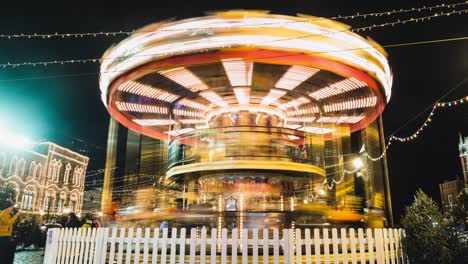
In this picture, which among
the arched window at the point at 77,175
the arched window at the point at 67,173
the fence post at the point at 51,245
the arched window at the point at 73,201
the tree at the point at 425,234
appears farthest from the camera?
the arched window at the point at 77,175

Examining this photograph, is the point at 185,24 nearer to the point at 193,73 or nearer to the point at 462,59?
the point at 193,73

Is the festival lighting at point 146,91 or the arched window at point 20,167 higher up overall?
the arched window at point 20,167

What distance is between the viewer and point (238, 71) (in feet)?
32.8

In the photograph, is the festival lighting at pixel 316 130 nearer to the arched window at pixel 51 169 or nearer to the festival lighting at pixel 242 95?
the festival lighting at pixel 242 95

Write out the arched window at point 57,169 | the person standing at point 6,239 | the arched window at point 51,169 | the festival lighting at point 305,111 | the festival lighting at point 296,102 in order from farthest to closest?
the arched window at point 57,169 < the arched window at point 51,169 < the festival lighting at point 305,111 < the festival lighting at point 296,102 < the person standing at point 6,239

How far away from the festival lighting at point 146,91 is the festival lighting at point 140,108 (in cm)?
81

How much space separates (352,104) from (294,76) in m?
3.71

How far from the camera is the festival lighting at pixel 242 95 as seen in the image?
1177cm

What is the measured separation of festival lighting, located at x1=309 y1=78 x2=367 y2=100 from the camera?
34.4 ft

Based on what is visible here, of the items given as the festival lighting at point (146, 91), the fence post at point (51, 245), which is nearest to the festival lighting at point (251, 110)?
the festival lighting at point (146, 91)

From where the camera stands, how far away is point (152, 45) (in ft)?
28.7

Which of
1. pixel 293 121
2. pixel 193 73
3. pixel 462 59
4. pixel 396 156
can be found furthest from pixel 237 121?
pixel 396 156

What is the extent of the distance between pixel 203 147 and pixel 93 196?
5071 cm

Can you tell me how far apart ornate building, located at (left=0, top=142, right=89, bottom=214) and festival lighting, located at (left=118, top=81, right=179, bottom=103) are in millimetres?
27640
